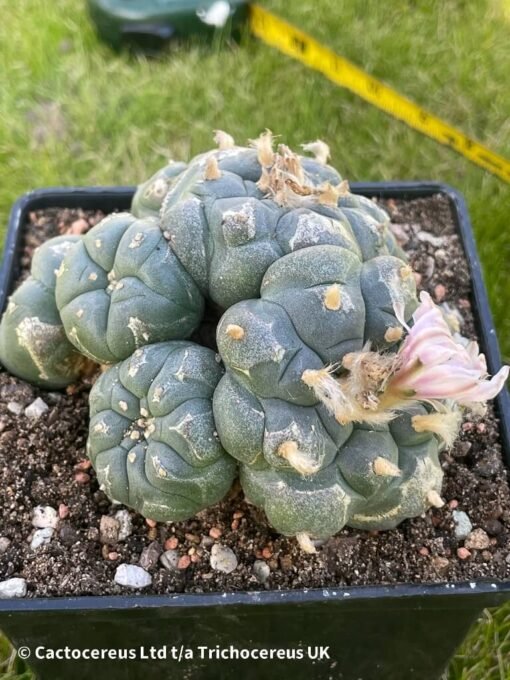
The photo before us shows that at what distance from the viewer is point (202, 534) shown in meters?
1.51

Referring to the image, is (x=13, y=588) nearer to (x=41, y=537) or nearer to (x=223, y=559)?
(x=41, y=537)

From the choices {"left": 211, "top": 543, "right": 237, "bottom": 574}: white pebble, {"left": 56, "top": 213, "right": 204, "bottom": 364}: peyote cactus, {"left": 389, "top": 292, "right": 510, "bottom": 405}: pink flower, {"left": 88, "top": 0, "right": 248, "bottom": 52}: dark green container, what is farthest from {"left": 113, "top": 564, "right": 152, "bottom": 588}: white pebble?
{"left": 88, "top": 0, "right": 248, "bottom": 52}: dark green container

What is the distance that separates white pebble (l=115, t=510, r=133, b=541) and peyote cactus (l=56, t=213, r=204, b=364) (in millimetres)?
320

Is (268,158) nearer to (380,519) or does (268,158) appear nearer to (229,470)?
(229,470)

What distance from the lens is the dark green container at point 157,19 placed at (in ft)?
9.85

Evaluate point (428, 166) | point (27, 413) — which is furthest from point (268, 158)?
point (428, 166)

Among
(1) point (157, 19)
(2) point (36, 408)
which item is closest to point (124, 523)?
(2) point (36, 408)

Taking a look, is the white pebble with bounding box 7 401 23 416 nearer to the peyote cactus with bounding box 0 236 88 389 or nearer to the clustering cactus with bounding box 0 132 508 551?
the peyote cactus with bounding box 0 236 88 389

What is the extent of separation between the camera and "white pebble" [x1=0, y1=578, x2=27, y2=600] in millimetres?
1420

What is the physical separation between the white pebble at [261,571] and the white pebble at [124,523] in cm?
26

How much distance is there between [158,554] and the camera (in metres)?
1.48

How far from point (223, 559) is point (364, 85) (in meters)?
1.91

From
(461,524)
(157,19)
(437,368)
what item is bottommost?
(461,524)

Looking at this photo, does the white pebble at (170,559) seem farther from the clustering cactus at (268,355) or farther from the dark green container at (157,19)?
the dark green container at (157,19)
